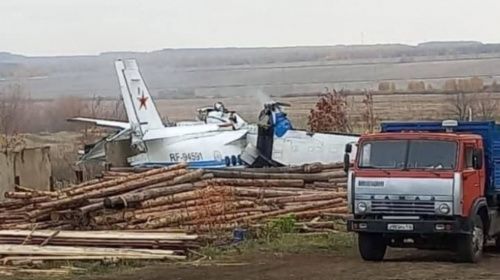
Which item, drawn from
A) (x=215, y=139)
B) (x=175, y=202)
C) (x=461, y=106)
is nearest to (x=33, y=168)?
(x=175, y=202)

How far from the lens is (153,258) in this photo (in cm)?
2314

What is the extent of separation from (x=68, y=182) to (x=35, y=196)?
1233cm

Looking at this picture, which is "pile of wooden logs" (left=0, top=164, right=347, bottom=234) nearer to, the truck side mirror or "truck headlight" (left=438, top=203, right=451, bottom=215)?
"truck headlight" (left=438, top=203, right=451, bottom=215)

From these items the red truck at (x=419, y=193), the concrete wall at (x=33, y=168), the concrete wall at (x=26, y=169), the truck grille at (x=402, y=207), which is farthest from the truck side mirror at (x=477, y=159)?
the concrete wall at (x=33, y=168)

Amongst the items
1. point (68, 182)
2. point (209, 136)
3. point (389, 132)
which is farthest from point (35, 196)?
point (209, 136)

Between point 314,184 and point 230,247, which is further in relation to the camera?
point 314,184

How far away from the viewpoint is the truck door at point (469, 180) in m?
22.2

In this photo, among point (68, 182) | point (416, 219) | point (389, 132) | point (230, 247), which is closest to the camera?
point (416, 219)

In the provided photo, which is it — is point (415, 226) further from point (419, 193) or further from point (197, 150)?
point (197, 150)

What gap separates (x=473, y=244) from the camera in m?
22.6

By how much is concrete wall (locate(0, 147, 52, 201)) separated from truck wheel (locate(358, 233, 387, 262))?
12304 mm

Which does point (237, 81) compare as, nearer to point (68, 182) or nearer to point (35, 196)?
point (68, 182)

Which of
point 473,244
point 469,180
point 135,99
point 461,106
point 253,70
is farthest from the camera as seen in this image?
point 253,70

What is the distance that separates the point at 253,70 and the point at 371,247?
4625 inches
